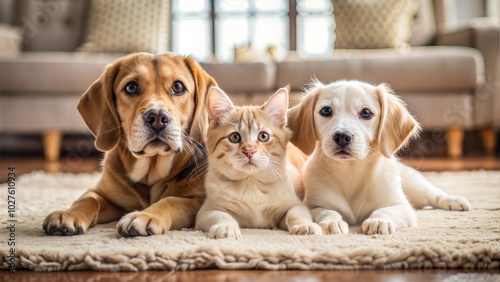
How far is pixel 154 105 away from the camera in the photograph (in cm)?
155

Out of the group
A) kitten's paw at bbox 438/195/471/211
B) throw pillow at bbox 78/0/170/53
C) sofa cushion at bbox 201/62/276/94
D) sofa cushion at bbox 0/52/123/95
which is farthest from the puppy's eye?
throw pillow at bbox 78/0/170/53

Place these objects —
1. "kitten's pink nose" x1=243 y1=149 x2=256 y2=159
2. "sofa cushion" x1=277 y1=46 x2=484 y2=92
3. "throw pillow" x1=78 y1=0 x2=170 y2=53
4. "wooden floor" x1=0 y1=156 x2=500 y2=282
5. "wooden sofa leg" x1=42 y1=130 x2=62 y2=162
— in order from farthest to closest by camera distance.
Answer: "throw pillow" x1=78 y1=0 x2=170 y2=53 → "wooden sofa leg" x1=42 y1=130 x2=62 y2=162 → "sofa cushion" x1=277 y1=46 x2=484 y2=92 → "kitten's pink nose" x1=243 y1=149 x2=256 y2=159 → "wooden floor" x1=0 y1=156 x2=500 y2=282

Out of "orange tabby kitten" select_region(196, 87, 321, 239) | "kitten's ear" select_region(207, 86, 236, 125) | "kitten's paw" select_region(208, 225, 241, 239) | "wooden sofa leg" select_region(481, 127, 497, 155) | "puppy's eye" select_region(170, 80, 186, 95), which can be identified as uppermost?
"puppy's eye" select_region(170, 80, 186, 95)

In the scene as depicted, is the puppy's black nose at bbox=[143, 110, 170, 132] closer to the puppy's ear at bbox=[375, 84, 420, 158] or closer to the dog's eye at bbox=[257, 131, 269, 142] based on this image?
the dog's eye at bbox=[257, 131, 269, 142]

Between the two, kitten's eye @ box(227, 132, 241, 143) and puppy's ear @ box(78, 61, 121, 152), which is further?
puppy's ear @ box(78, 61, 121, 152)

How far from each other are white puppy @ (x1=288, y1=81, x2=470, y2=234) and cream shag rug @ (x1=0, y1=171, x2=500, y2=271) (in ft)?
0.39

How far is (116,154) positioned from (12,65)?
2477 millimetres

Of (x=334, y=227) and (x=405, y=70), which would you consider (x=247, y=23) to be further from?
(x=334, y=227)

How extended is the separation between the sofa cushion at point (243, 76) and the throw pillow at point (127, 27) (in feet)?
2.45

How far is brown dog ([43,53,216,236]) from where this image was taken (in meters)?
1.56

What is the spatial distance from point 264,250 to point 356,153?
1.48ft

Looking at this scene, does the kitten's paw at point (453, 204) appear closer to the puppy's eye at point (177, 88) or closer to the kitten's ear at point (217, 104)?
the kitten's ear at point (217, 104)

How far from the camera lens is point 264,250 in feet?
3.90

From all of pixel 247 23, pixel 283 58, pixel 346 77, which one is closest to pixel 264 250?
pixel 346 77
